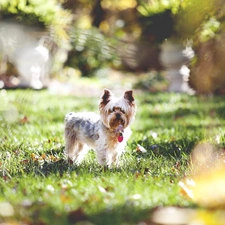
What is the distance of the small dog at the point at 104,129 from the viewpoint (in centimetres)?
575

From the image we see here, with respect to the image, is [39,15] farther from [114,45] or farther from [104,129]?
[104,129]

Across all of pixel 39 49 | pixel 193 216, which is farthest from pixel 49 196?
pixel 39 49

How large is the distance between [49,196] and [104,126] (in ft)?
5.83

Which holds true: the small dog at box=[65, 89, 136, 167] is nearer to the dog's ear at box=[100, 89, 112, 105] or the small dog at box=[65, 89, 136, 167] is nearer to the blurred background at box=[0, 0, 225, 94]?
the dog's ear at box=[100, 89, 112, 105]

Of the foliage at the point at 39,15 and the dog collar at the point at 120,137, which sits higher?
the foliage at the point at 39,15

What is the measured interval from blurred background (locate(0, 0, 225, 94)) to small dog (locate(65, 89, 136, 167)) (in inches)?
20.7

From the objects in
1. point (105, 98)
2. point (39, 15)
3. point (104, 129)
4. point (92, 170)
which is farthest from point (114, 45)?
point (92, 170)

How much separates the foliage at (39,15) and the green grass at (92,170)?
1.40 meters

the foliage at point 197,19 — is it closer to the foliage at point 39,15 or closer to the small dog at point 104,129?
the small dog at point 104,129

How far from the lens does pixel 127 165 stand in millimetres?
5734

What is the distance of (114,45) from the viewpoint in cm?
701

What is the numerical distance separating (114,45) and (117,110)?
5.18 ft

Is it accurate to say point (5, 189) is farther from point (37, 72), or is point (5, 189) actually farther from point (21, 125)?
point (37, 72)

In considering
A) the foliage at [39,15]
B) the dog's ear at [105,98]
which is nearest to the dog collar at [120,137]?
the dog's ear at [105,98]
